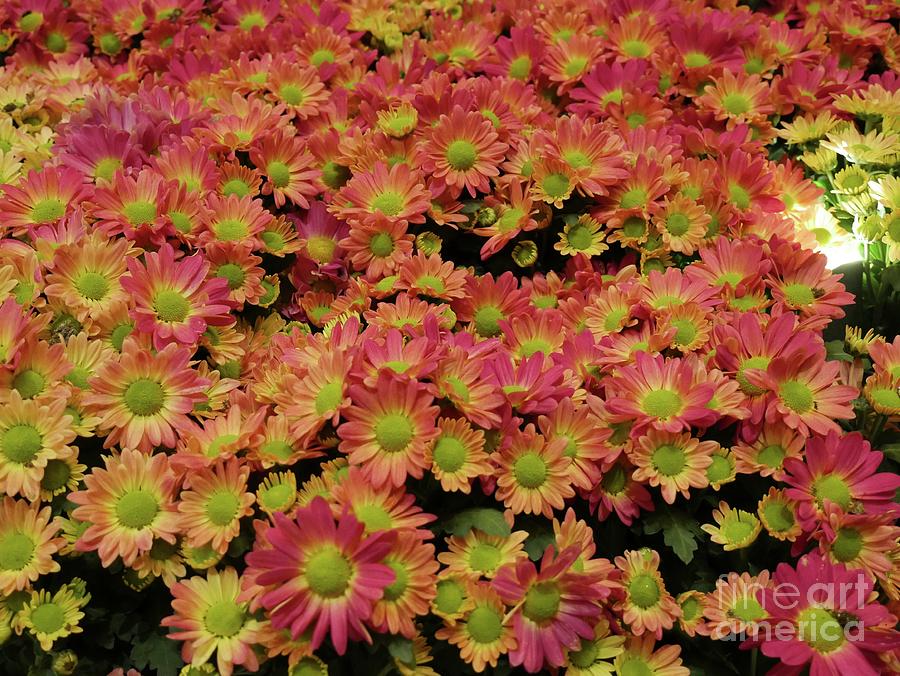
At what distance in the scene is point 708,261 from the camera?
1.88 metres

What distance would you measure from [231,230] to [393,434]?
780 millimetres

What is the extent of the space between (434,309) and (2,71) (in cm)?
191

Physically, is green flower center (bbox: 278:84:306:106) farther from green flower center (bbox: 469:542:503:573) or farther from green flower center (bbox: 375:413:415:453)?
green flower center (bbox: 469:542:503:573)

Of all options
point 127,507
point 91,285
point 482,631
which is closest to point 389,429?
point 482,631

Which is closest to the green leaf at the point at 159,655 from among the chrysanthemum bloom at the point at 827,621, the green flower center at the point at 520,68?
the chrysanthemum bloom at the point at 827,621

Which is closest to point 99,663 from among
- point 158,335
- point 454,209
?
point 158,335

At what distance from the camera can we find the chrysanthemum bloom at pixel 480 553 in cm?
137

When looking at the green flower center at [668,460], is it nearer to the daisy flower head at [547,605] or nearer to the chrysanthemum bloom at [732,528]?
the chrysanthemum bloom at [732,528]

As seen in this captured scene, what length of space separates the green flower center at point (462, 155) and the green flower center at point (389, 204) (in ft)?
0.51

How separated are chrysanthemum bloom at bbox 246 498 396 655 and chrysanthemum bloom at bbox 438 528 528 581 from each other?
162mm

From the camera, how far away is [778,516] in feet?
4.87

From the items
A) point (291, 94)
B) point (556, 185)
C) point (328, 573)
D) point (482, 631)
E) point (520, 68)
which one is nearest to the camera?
point (328, 573)

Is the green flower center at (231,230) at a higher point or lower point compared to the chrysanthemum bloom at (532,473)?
higher

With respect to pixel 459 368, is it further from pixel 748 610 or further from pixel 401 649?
pixel 748 610
